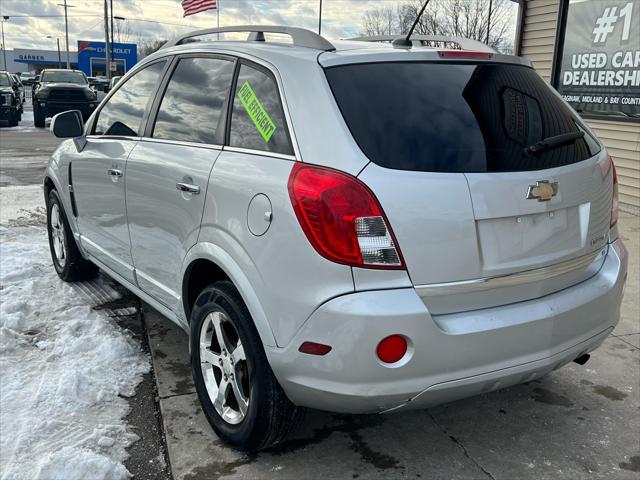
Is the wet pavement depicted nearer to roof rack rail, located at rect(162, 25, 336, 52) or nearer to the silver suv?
the silver suv

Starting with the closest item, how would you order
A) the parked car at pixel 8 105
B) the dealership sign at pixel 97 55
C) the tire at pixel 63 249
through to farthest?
the tire at pixel 63 249 → the parked car at pixel 8 105 → the dealership sign at pixel 97 55

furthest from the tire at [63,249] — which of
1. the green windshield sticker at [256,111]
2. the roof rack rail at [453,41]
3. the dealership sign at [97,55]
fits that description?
the dealership sign at [97,55]

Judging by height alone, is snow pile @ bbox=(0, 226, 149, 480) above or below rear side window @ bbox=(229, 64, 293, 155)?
below

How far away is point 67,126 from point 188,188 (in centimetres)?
186

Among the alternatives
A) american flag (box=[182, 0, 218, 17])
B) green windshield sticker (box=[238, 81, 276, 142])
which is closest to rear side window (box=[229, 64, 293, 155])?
green windshield sticker (box=[238, 81, 276, 142])

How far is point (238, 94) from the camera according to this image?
2.81 metres

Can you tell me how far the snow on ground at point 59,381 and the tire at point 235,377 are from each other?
43cm

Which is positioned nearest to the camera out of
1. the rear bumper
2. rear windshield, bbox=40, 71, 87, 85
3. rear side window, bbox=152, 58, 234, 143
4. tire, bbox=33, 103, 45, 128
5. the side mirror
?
the rear bumper

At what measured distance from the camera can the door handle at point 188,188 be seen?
2807 millimetres

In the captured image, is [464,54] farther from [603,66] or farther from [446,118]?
[603,66]

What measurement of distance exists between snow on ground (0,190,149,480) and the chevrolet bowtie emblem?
1.96 m

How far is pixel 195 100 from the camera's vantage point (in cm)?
312

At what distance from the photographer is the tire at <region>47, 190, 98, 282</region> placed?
4742 mm

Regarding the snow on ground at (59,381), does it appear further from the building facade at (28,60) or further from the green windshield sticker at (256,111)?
the building facade at (28,60)
